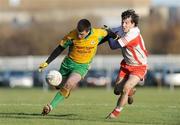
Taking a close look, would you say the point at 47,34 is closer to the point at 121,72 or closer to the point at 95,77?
the point at 95,77

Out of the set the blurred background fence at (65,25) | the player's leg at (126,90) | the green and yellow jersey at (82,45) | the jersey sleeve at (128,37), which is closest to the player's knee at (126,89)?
the player's leg at (126,90)

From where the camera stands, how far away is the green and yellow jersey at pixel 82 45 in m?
18.1

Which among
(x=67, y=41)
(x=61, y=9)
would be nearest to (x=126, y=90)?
(x=67, y=41)

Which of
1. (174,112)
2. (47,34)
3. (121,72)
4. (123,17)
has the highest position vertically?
(123,17)

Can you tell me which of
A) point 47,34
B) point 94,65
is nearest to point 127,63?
point 94,65

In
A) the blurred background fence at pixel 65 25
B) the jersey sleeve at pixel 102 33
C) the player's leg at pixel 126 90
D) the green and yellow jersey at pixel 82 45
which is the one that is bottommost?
the blurred background fence at pixel 65 25

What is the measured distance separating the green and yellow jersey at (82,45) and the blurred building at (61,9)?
86.3 m

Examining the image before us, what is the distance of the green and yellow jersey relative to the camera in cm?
1808

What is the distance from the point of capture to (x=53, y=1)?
116m

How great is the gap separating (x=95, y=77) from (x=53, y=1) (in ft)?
203

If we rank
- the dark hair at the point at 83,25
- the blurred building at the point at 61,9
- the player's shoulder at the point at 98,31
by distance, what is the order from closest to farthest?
the dark hair at the point at 83,25 < the player's shoulder at the point at 98,31 < the blurred building at the point at 61,9

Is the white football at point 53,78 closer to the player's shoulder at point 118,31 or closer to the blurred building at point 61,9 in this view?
the player's shoulder at point 118,31

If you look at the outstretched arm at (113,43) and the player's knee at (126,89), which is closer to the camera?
the player's knee at (126,89)

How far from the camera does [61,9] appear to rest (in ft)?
372
